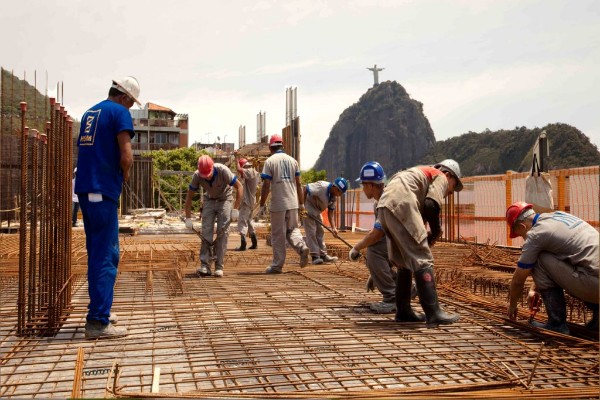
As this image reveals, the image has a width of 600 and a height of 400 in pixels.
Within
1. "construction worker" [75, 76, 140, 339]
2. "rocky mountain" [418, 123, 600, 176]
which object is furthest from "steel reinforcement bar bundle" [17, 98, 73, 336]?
"rocky mountain" [418, 123, 600, 176]

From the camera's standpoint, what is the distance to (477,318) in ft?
14.3

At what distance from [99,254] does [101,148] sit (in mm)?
661

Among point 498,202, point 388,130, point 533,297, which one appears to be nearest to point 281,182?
point 533,297

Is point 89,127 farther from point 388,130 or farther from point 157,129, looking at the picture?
point 388,130

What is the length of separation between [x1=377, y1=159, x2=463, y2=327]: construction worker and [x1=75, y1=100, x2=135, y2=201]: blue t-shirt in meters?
1.81

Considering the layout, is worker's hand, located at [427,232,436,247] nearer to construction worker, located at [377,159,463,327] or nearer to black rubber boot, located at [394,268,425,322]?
construction worker, located at [377,159,463,327]

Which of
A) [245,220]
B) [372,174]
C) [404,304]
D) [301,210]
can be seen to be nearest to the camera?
[404,304]

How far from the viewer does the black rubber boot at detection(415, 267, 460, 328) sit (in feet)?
13.4

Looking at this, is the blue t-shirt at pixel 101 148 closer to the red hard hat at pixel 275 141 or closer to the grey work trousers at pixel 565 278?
the grey work trousers at pixel 565 278

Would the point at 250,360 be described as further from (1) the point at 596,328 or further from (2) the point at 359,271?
(2) the point at 359,271

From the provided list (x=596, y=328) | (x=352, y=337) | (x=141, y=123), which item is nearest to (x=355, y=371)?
(x=352, y=337)

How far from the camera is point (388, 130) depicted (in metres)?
90.6

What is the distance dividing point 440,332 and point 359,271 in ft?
11.5

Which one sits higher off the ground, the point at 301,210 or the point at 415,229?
the point at 301,210
